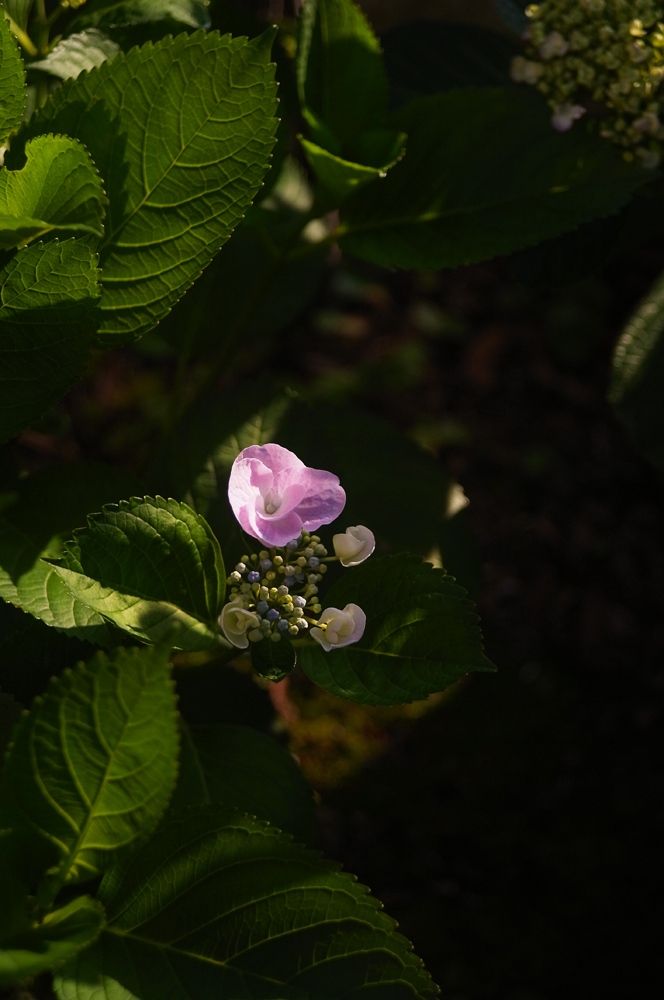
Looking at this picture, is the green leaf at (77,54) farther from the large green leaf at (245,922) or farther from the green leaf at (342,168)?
the large green leaf at (245,922)

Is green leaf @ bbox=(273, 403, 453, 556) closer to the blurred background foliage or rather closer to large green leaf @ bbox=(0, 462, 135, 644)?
the blurred background foliage

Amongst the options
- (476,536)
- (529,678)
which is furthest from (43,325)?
(529,678)

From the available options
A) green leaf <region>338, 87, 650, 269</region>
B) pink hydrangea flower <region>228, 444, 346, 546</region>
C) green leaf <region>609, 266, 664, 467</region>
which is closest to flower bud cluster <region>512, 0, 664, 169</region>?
green leaf <region>338, 87, 650, 269</region>

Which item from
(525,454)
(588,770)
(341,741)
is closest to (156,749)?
(341,741)

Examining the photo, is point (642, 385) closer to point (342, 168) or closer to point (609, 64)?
point (609, 64)

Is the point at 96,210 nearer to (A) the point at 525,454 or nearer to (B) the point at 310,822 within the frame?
(B) the point at 310,822
